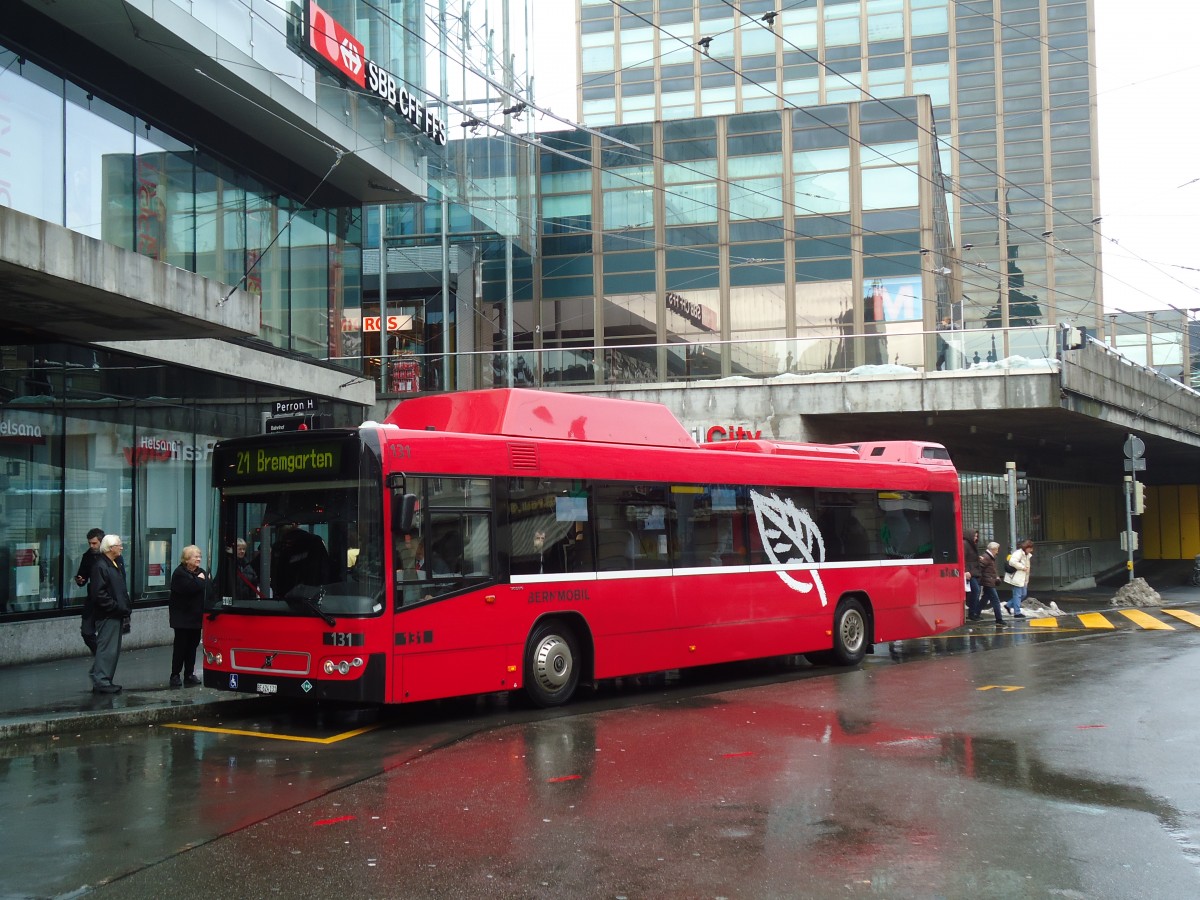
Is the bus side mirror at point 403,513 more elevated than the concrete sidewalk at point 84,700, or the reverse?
the bus side mirror at point 403,513

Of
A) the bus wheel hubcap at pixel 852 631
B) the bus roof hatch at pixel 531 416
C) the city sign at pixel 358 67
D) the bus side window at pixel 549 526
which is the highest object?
the city sign at pixel 358 67

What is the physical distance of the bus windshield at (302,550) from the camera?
34.6ft

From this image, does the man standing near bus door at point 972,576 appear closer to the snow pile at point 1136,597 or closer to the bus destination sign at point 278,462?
the snow pile at point 1136,597

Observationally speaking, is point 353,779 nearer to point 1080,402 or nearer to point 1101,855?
point 1101,855

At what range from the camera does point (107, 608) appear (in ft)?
40.4

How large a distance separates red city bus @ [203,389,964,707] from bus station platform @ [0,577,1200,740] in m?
0.82

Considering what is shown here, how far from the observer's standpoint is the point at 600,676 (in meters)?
12.6

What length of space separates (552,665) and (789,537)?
452cm

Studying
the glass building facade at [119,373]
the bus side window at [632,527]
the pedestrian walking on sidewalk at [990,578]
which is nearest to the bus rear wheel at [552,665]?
the bus side window at [632,527]

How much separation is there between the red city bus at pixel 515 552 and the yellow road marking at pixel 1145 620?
27.5 feet

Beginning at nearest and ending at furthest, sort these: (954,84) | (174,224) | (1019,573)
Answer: (174,224), (1019,573), (954,84)

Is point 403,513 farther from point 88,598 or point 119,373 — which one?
point 119,373

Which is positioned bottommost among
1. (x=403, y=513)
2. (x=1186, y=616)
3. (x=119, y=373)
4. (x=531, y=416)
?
(x=1186, y=616)

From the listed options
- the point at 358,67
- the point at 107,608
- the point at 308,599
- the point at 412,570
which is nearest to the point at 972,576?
the point at 358,67
